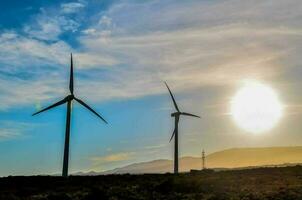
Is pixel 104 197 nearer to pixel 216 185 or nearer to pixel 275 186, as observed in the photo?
pixel 216 185

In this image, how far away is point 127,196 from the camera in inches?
1917

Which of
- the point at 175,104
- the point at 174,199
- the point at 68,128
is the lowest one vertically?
the point at 174,199

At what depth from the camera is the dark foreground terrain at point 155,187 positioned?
4847cm

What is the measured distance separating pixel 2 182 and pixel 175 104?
55.8m

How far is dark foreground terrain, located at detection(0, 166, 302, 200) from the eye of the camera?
48.5m

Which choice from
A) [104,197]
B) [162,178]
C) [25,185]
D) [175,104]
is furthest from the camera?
[175,104]

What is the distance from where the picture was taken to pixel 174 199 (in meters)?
48.7

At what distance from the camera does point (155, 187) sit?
5325 cm

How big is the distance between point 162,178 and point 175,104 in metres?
47.8

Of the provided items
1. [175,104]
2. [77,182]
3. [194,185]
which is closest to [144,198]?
[194,185]

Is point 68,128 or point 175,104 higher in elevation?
point 175,104

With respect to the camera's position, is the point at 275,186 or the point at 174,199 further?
the point at 275,186

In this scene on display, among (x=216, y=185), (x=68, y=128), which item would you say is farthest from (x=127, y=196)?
(x=68, y=128)

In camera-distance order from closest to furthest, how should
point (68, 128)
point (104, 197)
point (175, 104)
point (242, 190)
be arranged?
point (104, 197) → point (242, 190) → point (68, 128) → point (175, 104)
